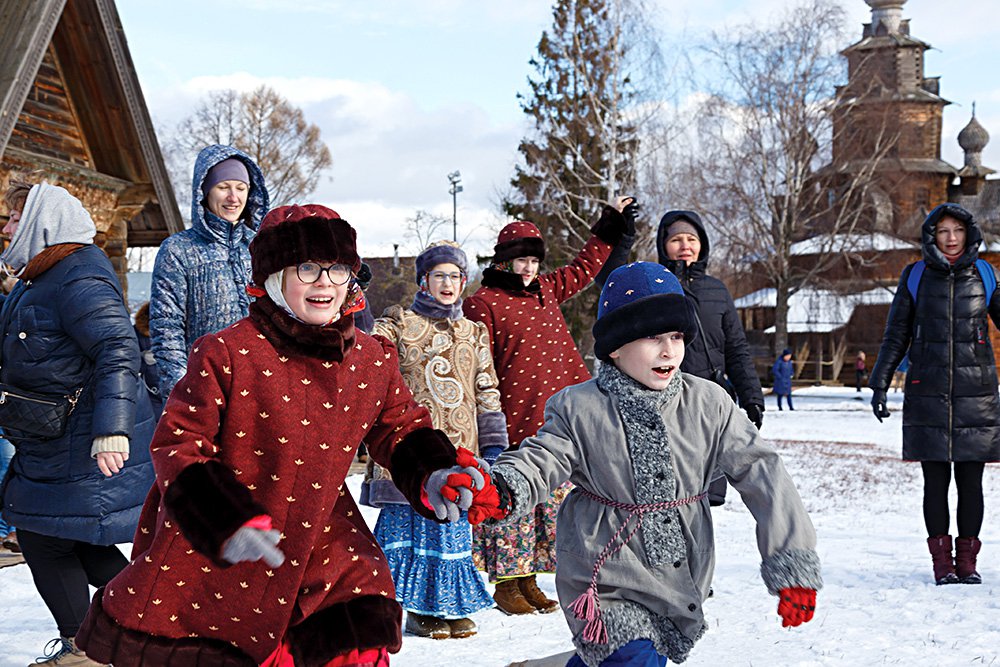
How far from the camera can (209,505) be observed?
2.51 metres

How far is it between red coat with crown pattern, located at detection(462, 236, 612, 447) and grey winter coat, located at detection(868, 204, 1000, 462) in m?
2.02

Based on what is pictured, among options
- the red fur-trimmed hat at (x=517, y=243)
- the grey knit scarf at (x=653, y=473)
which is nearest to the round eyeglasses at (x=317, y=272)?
the grey knit scarf at (x=653, y=473)

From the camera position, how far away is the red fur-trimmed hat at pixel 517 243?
6.04 meters

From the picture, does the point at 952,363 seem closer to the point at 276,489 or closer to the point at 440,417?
the point at 440,417

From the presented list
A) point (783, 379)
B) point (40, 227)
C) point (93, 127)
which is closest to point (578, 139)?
point (783, 379)

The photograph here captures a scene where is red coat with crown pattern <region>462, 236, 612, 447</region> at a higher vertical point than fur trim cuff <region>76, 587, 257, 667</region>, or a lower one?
higher

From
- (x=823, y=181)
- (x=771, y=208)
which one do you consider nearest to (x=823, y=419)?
(x=771, y=208)

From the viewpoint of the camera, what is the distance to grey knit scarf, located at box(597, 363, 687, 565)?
3.16 metres

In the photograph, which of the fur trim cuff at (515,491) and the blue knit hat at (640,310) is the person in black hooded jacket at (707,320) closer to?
the blue knit hat at (640,310)

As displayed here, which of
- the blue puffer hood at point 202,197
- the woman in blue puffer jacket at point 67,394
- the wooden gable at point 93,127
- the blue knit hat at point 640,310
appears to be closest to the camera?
the blue knit hat at point 640,310

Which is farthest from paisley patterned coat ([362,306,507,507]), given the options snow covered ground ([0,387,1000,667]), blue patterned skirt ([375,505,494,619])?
snow covered ground ([0,387,1000,667])

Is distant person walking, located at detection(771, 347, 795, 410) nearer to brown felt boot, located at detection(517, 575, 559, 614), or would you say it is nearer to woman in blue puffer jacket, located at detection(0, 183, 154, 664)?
brown felt boot, located at detection(517, 575, 559, 614)

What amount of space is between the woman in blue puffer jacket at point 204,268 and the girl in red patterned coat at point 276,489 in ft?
5.84

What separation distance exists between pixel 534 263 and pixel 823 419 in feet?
59.4
